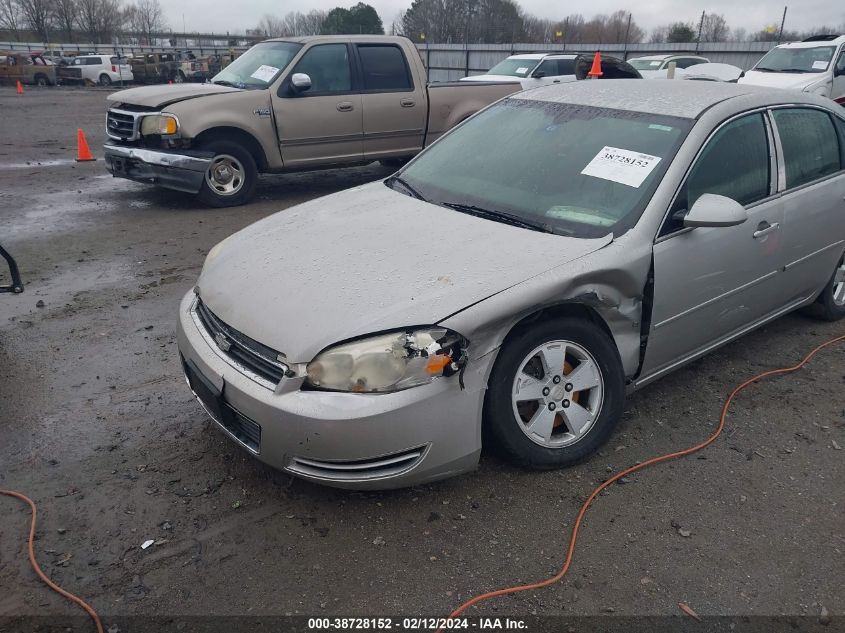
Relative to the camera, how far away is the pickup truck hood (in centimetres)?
757

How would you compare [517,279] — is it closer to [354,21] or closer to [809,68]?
[809,68]

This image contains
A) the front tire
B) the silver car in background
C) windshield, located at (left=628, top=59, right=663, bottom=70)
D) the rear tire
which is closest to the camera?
the silver car in background

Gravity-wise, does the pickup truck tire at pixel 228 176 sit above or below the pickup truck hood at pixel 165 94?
below

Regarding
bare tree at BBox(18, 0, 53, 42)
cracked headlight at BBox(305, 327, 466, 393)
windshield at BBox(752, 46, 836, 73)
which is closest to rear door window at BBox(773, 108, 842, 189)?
cracked headlight at BBox(305, 327, 466, 393)

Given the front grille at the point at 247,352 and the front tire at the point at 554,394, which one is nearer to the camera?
the front grille at the point at 247,352

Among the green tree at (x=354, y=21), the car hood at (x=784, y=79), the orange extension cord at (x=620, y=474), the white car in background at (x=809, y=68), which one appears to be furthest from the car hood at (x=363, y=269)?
the green tree at (x=354, y=21)

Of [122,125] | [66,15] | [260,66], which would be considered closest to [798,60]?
[260,66]

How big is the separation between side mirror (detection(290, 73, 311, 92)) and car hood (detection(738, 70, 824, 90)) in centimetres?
926

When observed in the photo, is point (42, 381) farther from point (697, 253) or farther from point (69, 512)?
point (697, 253)

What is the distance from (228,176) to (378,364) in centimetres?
616

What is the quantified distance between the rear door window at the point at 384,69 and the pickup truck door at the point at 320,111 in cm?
21

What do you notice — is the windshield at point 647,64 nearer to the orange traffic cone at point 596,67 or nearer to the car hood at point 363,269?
the orange traffic cone at point 596,67

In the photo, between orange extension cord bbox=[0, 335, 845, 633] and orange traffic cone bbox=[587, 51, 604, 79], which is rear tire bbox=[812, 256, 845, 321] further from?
orange traffic cone bbox=[587, 51, 604, 79]

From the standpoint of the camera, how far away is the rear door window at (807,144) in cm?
380
